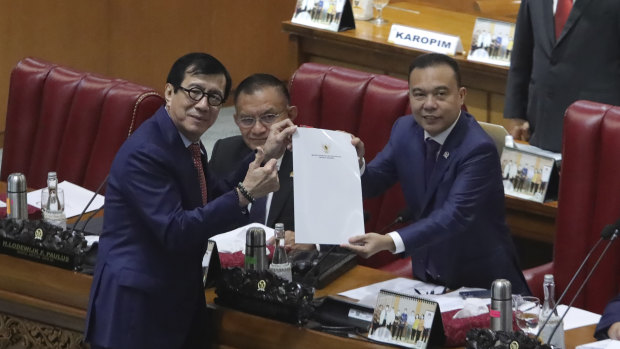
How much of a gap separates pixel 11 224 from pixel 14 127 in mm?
1136

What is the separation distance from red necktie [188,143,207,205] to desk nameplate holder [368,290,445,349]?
518mm

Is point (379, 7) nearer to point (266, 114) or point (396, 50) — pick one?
point (396, 50)

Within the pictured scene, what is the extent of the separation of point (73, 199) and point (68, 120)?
47cm

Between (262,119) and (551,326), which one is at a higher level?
(262,119)

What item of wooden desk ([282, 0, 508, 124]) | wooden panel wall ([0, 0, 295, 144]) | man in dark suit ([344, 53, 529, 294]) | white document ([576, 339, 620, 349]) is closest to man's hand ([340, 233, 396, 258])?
man in dark suit ([344, 53, 529, 294])

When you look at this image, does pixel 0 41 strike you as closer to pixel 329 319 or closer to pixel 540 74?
pixel 540 74

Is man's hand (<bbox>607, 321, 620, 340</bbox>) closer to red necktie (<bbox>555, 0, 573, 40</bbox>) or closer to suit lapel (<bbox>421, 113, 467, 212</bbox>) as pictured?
suit lapel (<bbox>421, 113, 467, 212</bbox>)

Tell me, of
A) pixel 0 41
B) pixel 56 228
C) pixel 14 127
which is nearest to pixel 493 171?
pixel 56 228

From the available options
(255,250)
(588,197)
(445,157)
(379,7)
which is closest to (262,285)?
(255,250)

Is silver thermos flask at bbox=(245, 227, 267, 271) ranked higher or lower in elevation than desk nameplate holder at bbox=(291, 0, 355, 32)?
lower

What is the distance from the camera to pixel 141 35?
7.27 m

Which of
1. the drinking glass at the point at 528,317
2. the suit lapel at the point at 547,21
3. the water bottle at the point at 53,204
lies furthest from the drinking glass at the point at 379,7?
the drinking glass at the point at 528,317

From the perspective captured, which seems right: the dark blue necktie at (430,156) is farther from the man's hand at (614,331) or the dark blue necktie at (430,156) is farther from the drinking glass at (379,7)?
the drinking glass at (379,7)

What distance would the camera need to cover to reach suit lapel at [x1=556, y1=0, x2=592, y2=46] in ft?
15.4
